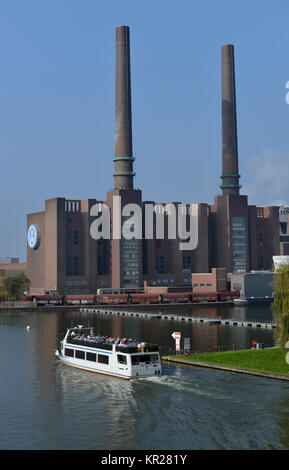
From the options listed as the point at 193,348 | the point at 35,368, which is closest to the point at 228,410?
the point at 35,368

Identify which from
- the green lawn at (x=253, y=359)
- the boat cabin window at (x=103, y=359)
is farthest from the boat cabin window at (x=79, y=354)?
the green lawn at (x=253, y=359)

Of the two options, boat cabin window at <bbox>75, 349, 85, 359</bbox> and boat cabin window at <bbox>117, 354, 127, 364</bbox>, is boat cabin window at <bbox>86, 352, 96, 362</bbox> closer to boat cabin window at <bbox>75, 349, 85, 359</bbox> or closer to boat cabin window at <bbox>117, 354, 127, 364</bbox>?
boat cabin window at <bbox>75, 349, 85, 359</bbox>

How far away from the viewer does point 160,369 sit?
71.0 m

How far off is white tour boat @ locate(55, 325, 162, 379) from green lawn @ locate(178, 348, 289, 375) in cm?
1001

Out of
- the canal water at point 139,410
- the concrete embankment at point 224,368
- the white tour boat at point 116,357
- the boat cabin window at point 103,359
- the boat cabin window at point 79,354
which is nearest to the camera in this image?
the canal water at point 139,410

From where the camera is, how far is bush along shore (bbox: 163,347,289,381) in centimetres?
7031

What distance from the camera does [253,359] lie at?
77.0 m

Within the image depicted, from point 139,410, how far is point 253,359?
79.8 feet

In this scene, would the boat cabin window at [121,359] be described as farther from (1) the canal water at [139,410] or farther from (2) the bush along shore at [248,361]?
(2) the bush along shore at [248,361]

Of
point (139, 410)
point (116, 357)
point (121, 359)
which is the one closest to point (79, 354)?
point (116, 357)

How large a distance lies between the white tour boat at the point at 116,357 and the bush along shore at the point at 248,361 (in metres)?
8.63

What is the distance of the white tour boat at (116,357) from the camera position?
7050 centimetres

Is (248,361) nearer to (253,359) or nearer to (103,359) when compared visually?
(253,359)

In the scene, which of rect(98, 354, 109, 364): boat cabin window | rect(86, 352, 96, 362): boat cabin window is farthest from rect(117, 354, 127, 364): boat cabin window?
rect(86, 352, 96, 362): boat cabin window
